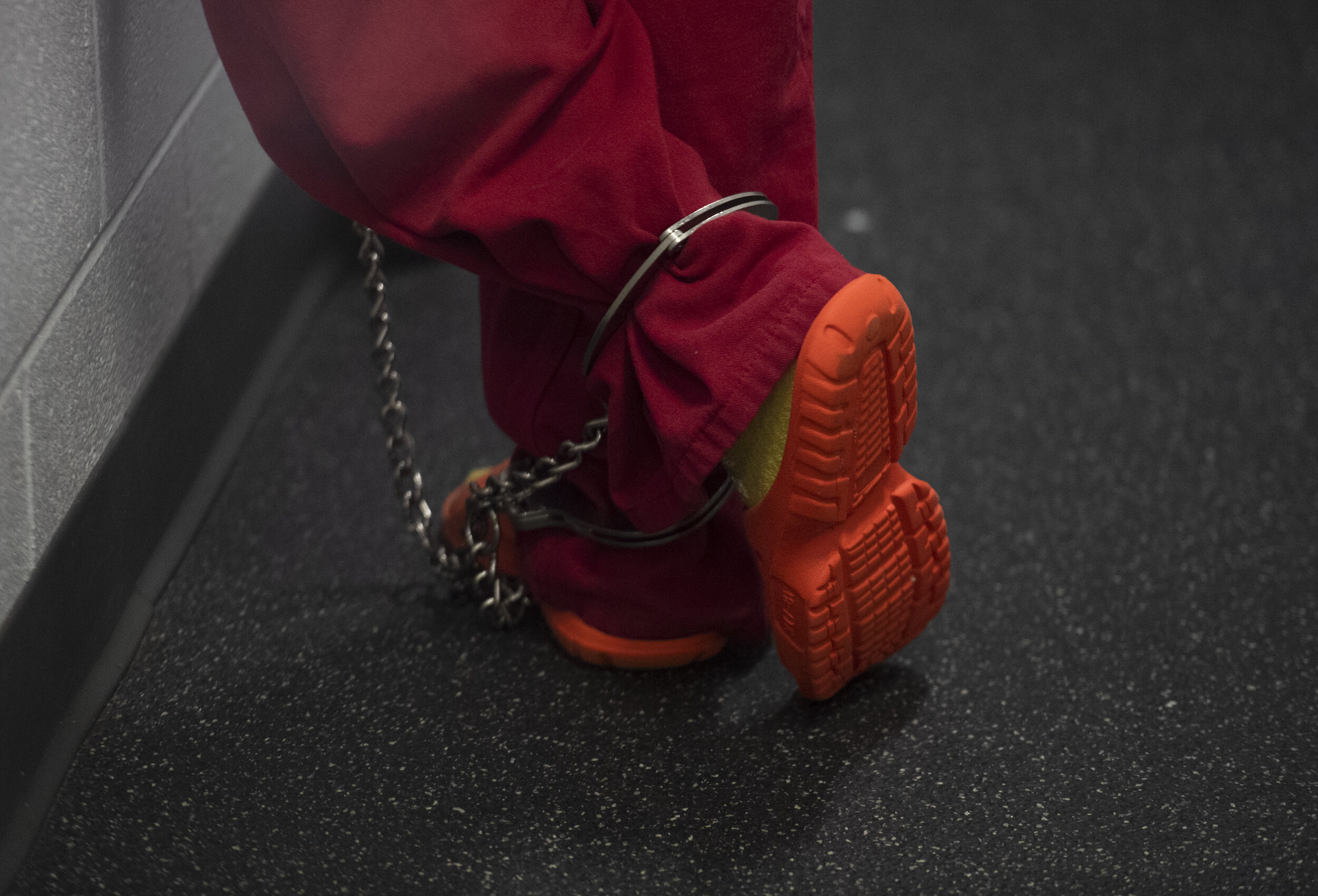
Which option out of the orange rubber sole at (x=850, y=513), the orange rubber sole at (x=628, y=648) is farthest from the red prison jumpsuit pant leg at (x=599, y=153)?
the orange rubber sole at (x=628, y=648)

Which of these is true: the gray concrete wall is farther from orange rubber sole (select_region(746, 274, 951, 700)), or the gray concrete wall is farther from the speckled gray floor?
orange rubber sole (select_region(746, 274, 951, 700))

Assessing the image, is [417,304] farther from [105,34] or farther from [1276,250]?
[1276,250]

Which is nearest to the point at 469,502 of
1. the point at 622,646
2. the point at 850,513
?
the point at 622,646

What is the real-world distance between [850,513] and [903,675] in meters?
0.20

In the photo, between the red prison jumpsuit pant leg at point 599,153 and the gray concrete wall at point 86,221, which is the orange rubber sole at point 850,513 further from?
the gray concrete wall at point 86,221

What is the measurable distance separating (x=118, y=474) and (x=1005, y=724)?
2.01ft

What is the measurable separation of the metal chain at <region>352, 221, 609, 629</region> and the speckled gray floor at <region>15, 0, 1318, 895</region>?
0.03 metres

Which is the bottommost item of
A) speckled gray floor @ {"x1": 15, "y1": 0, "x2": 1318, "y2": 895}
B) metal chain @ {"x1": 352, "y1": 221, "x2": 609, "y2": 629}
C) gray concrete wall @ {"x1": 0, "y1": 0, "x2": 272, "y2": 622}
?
Result: speckled gray floor @ {"x1": 15, "y1": 0, "x2": 1318, "y2": 895}

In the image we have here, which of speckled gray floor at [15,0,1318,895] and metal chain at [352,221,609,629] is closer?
speckled gray floor at [15,0,1318,895]

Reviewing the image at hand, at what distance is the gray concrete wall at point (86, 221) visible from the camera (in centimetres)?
66

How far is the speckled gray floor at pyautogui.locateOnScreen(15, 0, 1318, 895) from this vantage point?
2.29ft

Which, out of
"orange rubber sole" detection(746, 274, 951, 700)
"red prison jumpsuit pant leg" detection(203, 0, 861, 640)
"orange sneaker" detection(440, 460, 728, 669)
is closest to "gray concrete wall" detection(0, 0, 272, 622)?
"red prison jumpsuit pant leg" detection(203, 0, 861, 640)

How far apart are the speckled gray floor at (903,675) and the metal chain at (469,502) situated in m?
0.03

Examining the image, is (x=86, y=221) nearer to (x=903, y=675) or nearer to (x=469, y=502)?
(x=469, y=502)
